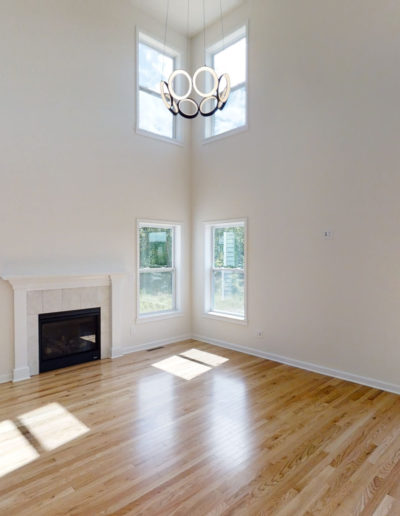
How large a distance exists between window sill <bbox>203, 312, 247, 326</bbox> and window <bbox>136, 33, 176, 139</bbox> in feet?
10.2

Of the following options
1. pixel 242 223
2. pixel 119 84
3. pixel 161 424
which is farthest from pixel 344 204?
pixel 119 84

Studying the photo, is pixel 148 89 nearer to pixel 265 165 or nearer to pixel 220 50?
pixel 220 50

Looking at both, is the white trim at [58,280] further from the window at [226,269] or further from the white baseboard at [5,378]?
the window at [226,269]

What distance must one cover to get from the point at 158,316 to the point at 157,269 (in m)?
0.78

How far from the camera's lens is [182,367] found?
181 inches

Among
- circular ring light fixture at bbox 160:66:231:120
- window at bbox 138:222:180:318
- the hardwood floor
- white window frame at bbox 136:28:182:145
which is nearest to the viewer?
the hardwood floor

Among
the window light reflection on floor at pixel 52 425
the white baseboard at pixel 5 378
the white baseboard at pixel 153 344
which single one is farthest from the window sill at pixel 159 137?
the window light reflection on floor at pixel 52 425

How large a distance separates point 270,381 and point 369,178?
8.65 feet

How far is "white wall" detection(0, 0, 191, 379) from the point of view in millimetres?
4164

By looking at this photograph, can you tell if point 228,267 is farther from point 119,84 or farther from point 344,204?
point 119,84

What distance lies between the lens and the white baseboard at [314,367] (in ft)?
12.6

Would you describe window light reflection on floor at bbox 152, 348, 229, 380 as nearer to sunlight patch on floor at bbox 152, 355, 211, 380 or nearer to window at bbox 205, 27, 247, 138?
sunlight patch on floor at bbox 152, 355, 211, 380

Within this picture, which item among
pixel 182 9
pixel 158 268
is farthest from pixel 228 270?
pixel 182 9

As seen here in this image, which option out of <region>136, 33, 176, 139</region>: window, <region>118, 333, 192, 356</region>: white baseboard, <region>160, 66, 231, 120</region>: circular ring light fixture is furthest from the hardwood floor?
<region>136, 33, 176, 139</region>: window
